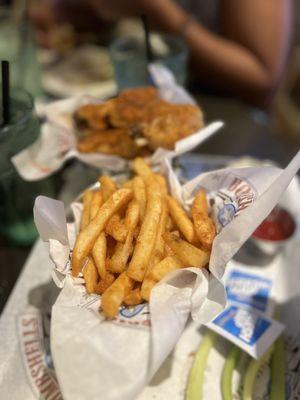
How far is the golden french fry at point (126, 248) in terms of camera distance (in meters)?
0.94

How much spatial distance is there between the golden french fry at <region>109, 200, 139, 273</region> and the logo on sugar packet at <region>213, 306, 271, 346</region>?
340 mm

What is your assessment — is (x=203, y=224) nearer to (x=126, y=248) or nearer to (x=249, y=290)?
(x=126, y=248)

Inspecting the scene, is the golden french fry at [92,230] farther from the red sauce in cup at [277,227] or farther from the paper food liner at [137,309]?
the red sauce in cup at [277,227]

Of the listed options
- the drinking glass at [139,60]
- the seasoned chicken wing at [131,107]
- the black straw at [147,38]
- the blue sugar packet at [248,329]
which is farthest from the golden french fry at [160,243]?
the drinking glass at [139,60]

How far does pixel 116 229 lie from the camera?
98 cm

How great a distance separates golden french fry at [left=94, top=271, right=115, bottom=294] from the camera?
37.4 inches

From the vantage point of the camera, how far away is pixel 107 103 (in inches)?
56.7

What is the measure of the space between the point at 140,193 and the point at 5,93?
0.48 m

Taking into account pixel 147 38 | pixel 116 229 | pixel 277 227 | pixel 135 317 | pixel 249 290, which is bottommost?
pixel 249 290

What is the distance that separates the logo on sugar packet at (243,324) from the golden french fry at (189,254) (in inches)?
9.8

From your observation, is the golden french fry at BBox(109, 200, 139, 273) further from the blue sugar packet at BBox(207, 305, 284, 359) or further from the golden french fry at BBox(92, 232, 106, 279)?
the blue sugar packet at BBox(207, 305, 284, 359)

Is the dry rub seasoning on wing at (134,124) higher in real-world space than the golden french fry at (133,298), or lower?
higher

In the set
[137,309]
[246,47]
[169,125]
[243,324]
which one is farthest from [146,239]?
[246,47]

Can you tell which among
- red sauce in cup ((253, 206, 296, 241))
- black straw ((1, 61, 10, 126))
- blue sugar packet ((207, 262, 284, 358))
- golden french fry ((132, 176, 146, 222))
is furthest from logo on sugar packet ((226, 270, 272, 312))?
black straw ((1, 61, 10, 126))
